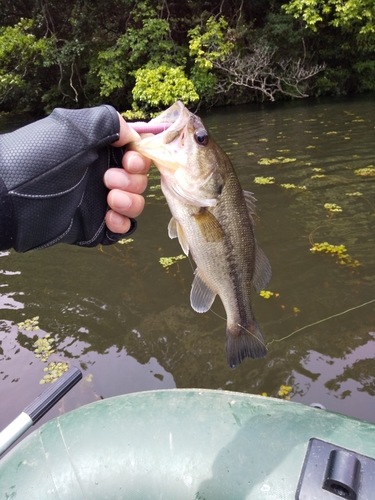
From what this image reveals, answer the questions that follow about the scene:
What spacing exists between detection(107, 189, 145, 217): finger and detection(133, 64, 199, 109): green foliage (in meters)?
14.2

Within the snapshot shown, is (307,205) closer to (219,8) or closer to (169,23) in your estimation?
(169,23)

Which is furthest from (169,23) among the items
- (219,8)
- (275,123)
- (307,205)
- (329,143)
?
(307,205)

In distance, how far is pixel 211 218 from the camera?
204 centimetres

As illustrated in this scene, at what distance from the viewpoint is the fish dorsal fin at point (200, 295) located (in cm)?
221

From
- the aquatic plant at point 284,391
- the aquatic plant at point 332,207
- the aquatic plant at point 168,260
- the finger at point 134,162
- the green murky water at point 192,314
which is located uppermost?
the finger at point 134,162

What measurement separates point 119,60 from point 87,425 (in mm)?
18508

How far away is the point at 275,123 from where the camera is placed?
14109 mm

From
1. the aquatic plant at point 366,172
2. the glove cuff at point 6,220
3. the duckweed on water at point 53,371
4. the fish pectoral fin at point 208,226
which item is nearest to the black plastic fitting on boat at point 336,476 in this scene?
the fish pectoral fin at point 208,226

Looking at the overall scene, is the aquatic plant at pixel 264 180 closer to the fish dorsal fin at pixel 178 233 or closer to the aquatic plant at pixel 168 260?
the aquatic plant at pixel 168 260

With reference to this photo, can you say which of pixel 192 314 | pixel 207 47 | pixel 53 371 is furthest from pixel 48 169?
pixel 207 47

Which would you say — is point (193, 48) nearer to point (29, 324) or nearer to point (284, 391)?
point (29, 324)

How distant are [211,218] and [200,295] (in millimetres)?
456

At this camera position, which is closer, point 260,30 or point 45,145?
point 45,145

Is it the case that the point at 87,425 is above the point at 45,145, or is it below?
below
